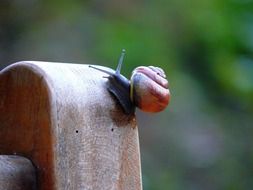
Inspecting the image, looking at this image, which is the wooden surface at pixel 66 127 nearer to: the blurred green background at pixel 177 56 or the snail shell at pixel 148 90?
the snail shell at pixel 148 90

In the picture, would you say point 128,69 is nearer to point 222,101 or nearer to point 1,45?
point 1,45

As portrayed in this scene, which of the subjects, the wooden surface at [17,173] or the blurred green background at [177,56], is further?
the blurred green background at [177,56]

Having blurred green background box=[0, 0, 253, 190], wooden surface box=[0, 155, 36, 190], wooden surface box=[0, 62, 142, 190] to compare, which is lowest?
blurred green background box=[0, 0, 253, 190]

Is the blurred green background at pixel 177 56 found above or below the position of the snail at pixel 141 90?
below

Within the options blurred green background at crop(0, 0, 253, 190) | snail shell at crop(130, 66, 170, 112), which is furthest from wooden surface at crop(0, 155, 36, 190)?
blurred green background at crop(0, 0, 253, 190)

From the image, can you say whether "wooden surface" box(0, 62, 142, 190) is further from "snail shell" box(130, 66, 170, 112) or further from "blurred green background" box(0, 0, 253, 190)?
"blurred green background" box(0, 0, 253, 190)

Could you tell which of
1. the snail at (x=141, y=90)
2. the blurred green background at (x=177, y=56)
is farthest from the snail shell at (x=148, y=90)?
the blurred green background at (x=177, y=56)
